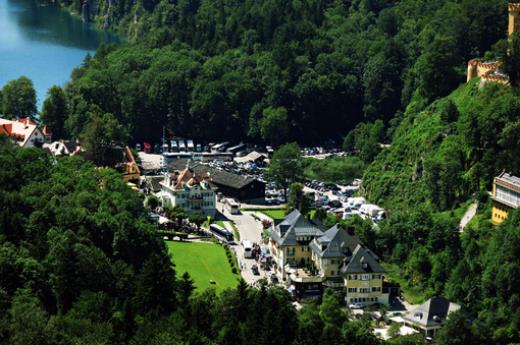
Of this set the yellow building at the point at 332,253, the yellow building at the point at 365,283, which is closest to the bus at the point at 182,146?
the yellow building at the point at 332,253

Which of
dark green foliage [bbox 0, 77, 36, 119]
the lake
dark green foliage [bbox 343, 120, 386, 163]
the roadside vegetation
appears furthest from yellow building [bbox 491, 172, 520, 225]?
the lake

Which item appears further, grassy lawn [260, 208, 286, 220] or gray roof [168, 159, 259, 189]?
gray roof [168, 159, 259, 189]

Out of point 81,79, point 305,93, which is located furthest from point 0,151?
point 305,93

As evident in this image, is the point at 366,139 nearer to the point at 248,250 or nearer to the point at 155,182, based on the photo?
the point at 155,182

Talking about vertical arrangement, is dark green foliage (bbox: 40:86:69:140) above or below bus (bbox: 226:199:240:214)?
above

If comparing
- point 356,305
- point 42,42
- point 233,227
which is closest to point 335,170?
point 233,227

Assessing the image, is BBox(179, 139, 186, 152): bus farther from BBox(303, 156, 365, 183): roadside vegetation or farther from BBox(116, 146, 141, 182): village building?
BBox(303, 156, 365, 183): roadside vegetation
